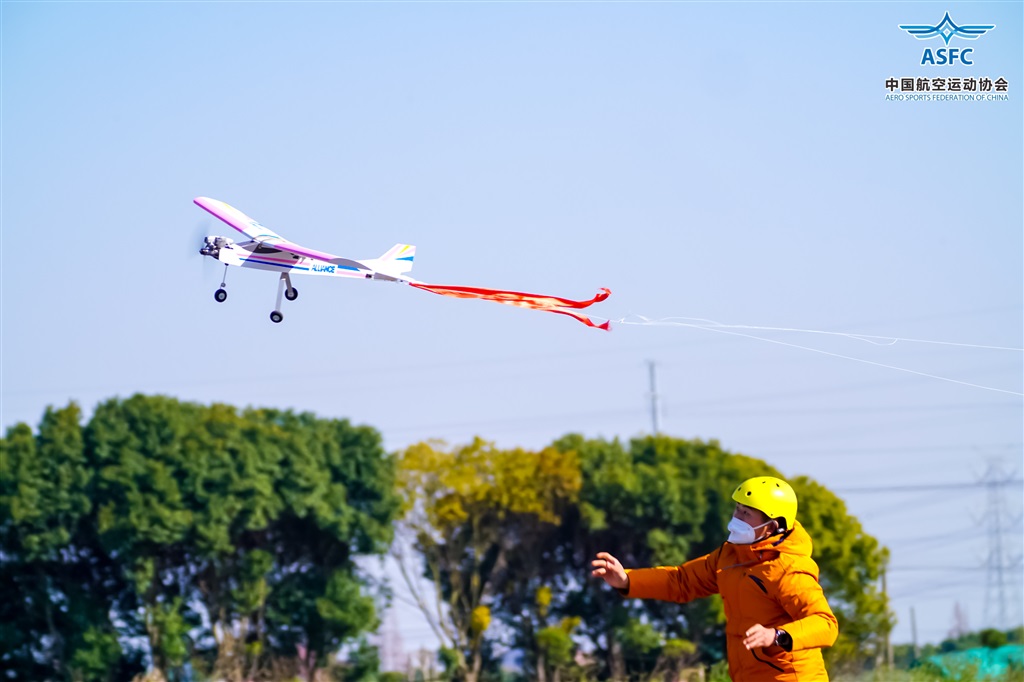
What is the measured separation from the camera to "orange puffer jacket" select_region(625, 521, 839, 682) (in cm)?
1168

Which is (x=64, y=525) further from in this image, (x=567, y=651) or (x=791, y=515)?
(x=791, y=515)

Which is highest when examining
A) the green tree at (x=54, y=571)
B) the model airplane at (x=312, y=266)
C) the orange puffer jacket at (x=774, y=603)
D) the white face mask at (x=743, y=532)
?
the model airplane at (x=312, y=266)

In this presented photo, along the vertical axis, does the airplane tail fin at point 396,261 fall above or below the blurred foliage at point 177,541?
above

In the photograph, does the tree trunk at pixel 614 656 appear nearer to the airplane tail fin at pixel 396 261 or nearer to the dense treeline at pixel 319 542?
the dense treeline at pixel 319 542

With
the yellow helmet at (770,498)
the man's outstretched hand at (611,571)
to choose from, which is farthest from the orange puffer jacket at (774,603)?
the man's outstretched hand at (611,571)

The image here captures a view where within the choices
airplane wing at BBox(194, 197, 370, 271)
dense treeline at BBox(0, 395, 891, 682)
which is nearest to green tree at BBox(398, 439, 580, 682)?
dense treeline at BBox(0, 395, 891, 682)

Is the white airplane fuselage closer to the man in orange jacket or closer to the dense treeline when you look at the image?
the man in orange jacket

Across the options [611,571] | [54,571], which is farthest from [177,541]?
[611,571]

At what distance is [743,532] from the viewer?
1197cm

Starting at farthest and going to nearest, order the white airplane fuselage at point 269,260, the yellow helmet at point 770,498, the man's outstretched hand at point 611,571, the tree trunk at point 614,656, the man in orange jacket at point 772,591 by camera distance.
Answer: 1. the tree trunk at point 614,656
2. the white airplane fuselage at point 269,260
3. the man's outstretched hand at point 611,571
4. the yellow helmet at point 770,498
5. the man in orange jacket at point 772,591

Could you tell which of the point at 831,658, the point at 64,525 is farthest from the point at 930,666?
the point at 64,525

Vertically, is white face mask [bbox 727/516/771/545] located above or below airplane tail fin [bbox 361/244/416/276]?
below

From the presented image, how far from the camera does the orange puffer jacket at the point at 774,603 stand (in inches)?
460

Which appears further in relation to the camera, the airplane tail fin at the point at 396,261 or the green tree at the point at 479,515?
the green tree at the point at 479,515
